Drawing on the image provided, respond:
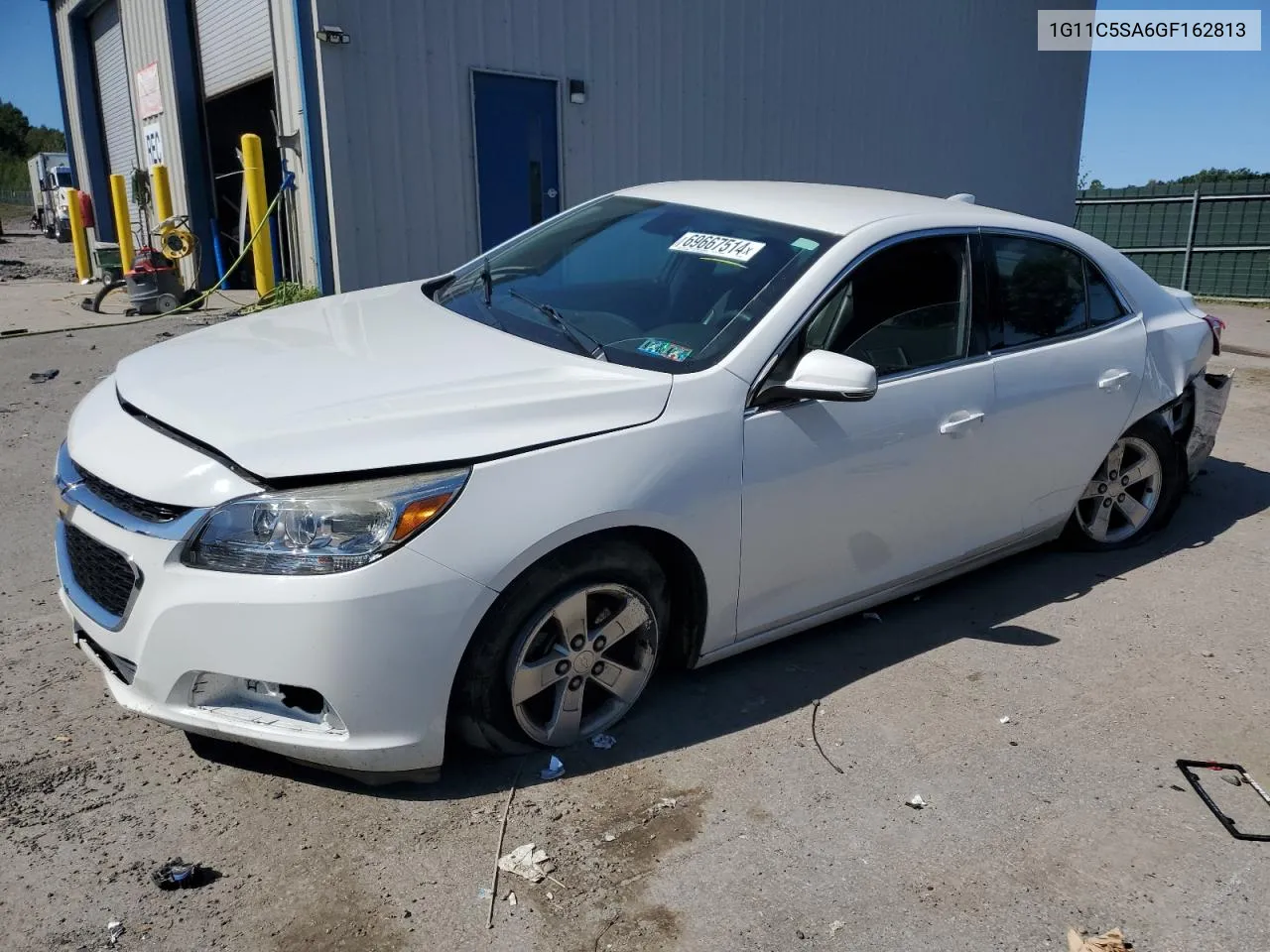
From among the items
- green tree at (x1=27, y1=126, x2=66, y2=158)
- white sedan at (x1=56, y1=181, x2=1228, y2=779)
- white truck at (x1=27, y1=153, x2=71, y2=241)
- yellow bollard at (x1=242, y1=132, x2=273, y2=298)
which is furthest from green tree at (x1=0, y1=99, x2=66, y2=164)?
white sedan at (x1=56, y1=181, x2=1228, y2=779)

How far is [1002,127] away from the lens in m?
15.1

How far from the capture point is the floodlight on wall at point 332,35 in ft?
27.5

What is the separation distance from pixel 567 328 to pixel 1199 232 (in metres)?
19.1

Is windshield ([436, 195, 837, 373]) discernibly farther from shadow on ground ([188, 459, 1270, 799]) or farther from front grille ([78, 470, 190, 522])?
front grille ([78, 470, 190, 522])

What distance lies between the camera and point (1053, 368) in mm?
4035

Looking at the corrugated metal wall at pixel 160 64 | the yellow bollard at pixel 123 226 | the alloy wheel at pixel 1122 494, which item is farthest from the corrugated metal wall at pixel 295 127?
the alloy wheel at pixel 1122 494

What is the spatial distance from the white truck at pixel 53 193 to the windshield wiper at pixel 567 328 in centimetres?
2852

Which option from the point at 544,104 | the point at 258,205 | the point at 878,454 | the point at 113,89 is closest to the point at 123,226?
the point at 258,205

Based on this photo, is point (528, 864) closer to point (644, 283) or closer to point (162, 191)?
point (644, 283)

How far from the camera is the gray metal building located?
895cm

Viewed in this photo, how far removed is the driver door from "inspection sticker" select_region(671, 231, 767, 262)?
1.21 feet

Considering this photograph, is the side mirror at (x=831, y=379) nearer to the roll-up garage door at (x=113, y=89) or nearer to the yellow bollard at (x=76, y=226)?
the yellow bollard at (x=76, y=226)

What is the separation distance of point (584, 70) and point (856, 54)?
4458 mm

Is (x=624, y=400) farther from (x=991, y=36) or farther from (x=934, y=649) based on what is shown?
(x=991, y=36)
